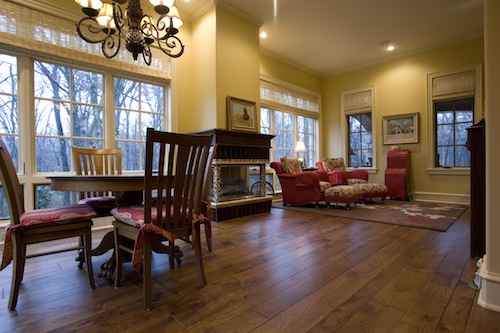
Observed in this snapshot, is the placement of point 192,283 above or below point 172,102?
below

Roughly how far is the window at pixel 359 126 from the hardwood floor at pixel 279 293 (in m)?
4.06

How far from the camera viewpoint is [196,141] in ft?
5.32

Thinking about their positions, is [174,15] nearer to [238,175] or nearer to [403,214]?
[238,175]

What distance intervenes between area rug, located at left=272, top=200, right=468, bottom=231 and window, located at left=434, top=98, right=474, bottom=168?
3.24 feet

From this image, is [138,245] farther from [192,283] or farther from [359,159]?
[359,159]

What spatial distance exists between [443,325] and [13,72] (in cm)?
431

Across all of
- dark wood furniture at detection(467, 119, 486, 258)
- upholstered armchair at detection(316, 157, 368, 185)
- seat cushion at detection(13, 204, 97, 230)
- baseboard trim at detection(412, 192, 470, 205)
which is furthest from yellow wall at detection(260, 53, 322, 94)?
seat cushion at detection(13, 204, 97, 230)

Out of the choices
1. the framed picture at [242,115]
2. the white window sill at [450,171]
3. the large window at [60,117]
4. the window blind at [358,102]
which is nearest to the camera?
the large window at [60,117]

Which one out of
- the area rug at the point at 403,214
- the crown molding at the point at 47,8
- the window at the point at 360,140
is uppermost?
the crown molding at the point at 47,8

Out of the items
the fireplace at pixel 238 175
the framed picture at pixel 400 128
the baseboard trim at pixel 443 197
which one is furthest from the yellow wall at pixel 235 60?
the baseboard trim at pixel 443 197

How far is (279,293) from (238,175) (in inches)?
104

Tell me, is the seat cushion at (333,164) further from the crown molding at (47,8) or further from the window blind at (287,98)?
the crown molding at (47,8)

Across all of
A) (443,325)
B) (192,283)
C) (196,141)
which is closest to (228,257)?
(192,283)

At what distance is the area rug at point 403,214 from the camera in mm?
3451
